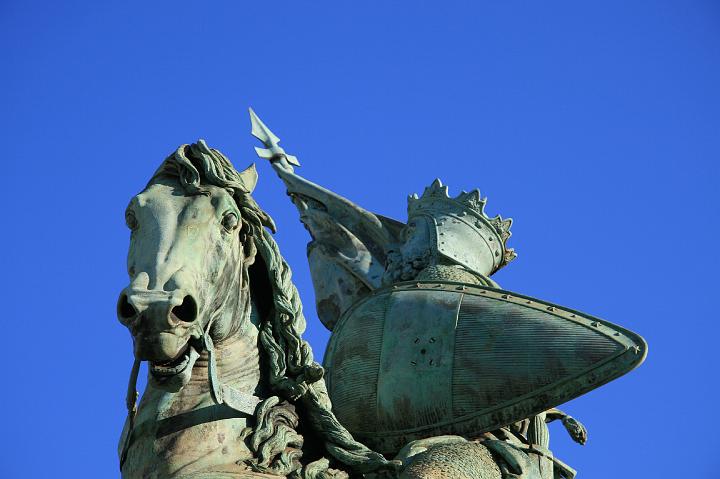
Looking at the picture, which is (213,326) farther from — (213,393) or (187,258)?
(187,258)

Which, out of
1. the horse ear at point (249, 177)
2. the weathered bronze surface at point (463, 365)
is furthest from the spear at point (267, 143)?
the horse ear at point (249, 177)

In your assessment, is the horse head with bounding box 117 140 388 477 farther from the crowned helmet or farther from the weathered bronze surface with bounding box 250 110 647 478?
the crowned helmet

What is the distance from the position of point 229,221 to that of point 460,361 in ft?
7.87

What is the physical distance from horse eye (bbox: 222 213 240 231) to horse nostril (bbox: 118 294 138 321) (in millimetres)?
939

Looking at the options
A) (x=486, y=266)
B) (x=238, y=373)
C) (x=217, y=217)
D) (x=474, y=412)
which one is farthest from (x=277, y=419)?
(x=486, y=266)

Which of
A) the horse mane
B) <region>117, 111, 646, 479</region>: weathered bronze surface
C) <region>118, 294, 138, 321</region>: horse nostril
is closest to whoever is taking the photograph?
<region>118, 294, 138, 321</region>: horse nostril

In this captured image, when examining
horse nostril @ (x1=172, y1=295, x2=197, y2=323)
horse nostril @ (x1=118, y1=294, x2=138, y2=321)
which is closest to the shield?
horse nostril @ (x1=172, y1=295, x2=197, y2=323)

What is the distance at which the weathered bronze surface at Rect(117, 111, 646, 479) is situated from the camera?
8.80 meters

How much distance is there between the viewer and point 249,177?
962cm

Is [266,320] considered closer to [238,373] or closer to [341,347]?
[238,373]

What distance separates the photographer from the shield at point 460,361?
1066 centimetres

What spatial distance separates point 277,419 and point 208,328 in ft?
2.14

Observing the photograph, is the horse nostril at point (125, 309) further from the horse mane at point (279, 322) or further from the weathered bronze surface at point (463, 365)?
the weathered bronze surface at point (463, 365)

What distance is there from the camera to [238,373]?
916 cm
